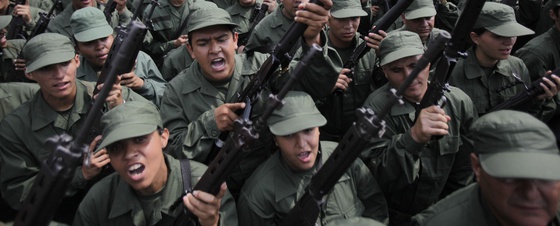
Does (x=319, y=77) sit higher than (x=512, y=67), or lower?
higher

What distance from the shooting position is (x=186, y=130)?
4602 mm

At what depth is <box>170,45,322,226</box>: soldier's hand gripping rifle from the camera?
299cm

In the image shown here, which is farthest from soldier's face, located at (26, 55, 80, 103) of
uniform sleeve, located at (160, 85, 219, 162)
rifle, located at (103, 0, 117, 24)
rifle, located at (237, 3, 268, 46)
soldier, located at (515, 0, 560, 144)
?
soldier, located at (515, 0, 560, 144)

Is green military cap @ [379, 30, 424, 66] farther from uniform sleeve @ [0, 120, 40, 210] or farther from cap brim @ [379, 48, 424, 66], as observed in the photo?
uniform sleeve @ [0, 120, 40, 210]

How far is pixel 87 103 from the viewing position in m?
4.77

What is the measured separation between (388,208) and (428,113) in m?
1.21

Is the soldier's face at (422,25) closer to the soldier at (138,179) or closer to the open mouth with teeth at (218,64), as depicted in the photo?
the open mouth with teeth at (218,64)

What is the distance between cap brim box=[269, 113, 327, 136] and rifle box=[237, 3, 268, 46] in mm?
4138

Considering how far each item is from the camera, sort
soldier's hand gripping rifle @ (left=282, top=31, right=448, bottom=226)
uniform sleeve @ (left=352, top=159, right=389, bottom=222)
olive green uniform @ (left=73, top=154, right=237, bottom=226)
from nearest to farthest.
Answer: soldier's hand gripping rifle @ (left=282, top=31, right=448, bottom=226), olive green uniform @ (left=73, top=154, right=237, bottom=226), uniform sleeve @ (left=352, top=159, right=389, bottom=222)

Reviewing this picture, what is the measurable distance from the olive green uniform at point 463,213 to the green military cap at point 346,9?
3.16m

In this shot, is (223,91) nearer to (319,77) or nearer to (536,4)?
(319,77)

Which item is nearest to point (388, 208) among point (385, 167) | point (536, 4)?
point (385, 167)

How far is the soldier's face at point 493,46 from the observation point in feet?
16.9

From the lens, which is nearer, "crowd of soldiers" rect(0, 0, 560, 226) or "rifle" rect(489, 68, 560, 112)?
"crowd of soldiers" rect(0, 0, 560, 226)
